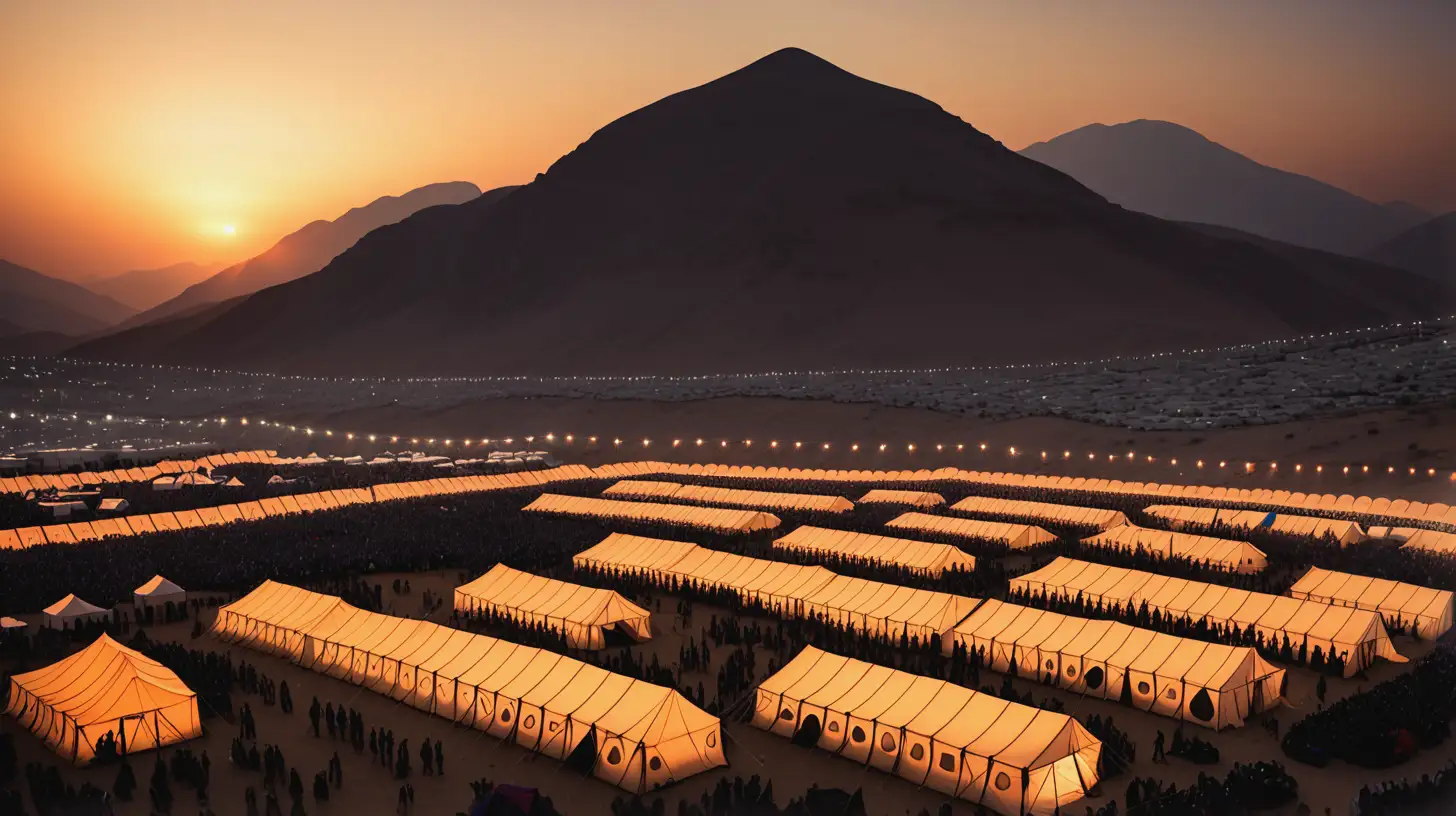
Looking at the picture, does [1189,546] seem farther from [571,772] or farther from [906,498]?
[571,772]

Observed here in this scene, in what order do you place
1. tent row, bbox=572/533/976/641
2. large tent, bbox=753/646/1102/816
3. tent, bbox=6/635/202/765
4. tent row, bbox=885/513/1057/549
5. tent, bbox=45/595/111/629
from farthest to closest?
tent row, bbox=885/513/1057/549 < tent, bbox=45/595/111/629 < tent row, bbox=572/533/976/641 < tent, bbox=6/635/202/765 < large tent, bbox=753/646/1102/816

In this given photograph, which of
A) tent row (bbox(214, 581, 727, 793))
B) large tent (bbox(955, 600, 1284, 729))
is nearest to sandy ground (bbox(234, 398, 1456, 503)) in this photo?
large tent (bbox(955, 600, 1284, 729))

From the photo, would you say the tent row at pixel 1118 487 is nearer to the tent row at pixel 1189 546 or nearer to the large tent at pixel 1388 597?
the tent row at pixel 1189 546

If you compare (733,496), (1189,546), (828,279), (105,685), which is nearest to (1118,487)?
(1189,546)

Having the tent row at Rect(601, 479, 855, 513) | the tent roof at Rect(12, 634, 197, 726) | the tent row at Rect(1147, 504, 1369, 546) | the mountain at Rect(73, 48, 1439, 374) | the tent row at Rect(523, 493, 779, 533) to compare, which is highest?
the mountain at Rect(73, 48, 1439, 374)

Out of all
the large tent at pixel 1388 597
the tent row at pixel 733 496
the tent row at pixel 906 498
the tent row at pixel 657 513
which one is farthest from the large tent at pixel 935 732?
the tent row at pixel 906 498

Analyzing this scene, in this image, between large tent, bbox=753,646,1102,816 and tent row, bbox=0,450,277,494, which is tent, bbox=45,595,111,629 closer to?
large tent, bbox=753,646,1102,816
